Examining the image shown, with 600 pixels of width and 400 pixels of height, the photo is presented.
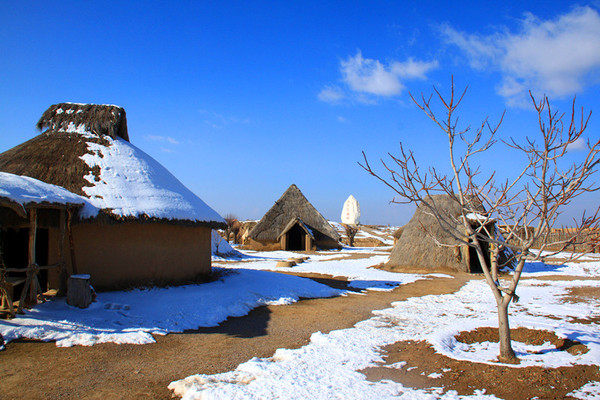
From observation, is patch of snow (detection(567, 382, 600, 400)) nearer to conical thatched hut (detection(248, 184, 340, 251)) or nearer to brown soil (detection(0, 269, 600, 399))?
brown soil (detection(0, 269, 600, 399))

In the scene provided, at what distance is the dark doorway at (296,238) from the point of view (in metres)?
29.2

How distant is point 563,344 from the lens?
5500 mm

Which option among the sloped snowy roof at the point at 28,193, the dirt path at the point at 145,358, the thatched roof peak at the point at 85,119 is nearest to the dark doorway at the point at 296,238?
the thatched roof peak at the point at 85,119

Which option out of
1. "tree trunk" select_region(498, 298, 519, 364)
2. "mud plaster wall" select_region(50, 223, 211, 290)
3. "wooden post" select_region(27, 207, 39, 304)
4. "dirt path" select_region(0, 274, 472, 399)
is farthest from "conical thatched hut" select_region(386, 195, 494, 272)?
"wooden post" select_region(27, 207, 39, 304)

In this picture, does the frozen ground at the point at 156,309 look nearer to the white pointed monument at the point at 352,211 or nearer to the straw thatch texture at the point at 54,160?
the straw thatch texture at the point at 54,160

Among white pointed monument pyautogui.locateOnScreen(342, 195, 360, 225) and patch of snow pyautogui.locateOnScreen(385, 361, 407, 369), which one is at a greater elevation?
white pointed monument pyautogui.locateOnScreen(342, 195, 360, 225)

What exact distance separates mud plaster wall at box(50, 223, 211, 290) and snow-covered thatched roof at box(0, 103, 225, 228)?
472mm

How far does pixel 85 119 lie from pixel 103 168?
8.25ft

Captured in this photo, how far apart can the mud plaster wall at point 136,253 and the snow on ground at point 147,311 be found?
0.48 meters

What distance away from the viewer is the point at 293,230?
2947 centimetres

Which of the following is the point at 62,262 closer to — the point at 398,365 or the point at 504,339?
the point at 398,365

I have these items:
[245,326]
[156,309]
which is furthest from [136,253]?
[245,326]

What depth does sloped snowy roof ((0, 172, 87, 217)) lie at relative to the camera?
248 inches

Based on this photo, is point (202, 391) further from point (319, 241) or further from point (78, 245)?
point (319, 241)
